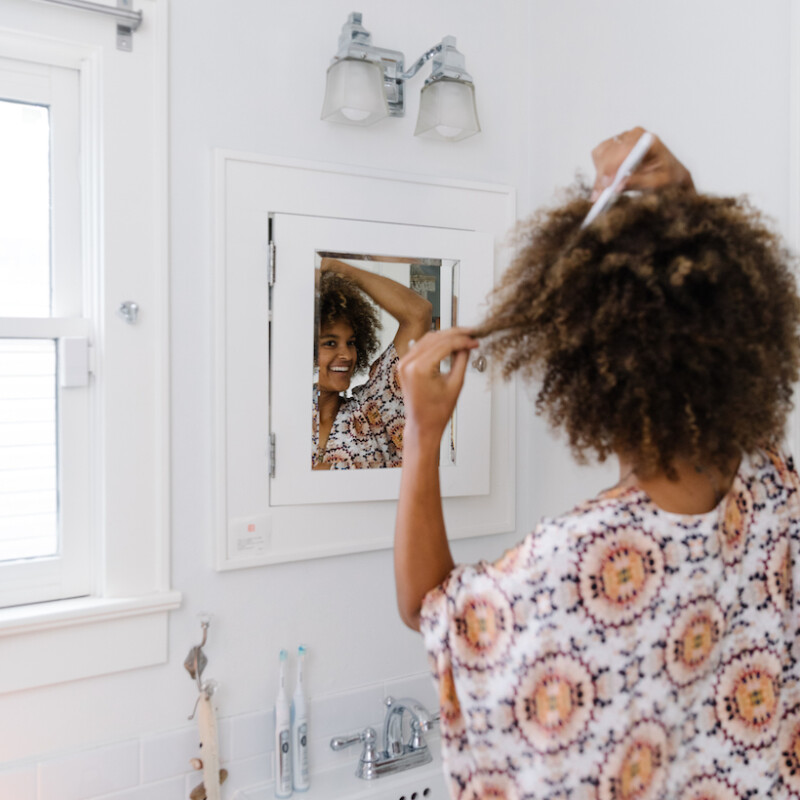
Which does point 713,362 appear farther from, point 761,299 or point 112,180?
point 112,180

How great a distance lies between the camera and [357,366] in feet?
4.86

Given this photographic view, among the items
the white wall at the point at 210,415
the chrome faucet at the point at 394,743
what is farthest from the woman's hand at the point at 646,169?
the chrome faucet at the point at 394,743

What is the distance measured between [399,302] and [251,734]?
870 millimetres

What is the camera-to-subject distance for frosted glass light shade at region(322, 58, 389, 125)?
1344 mm

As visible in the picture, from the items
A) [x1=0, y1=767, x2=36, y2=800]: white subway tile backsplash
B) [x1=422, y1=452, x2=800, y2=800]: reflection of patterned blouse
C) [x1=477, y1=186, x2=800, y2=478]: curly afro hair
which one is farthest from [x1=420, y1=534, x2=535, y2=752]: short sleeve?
[x1=0, y1=767, x2=36, y2=800]: white subway tile backsplash

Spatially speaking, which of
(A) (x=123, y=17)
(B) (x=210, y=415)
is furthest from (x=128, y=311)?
(A) (x=123, y=17)

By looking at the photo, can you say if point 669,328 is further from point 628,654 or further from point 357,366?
point 357,366

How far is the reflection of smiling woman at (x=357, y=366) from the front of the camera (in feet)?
4.77

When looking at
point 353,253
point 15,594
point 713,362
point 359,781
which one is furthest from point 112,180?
point 359,781

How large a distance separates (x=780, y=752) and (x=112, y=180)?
4.04 ft

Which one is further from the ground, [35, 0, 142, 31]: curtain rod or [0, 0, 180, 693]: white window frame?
[35, 0, 142, 31]: curtain rod

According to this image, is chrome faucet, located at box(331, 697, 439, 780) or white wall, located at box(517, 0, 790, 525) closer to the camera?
white wall, located at box(517, 0, 790, 525)

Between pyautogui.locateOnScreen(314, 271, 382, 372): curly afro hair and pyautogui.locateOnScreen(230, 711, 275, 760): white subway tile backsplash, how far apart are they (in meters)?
0.68

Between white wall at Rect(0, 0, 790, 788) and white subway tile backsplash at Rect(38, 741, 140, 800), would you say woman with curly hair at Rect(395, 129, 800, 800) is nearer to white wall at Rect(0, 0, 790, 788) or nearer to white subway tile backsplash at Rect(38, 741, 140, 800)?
white wall at Rect(0, 0, 790, 788)
